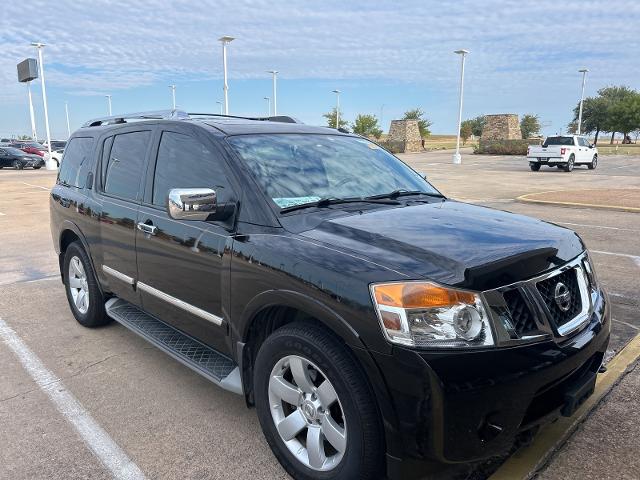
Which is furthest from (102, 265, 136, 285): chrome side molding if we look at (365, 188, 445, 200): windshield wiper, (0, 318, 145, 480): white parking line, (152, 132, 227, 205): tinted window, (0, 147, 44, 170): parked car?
(0, 147, 44, 170): parked car

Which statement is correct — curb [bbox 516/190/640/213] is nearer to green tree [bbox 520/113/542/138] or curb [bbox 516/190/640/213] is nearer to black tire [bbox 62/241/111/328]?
black tire [bbox 62/241/111/328]

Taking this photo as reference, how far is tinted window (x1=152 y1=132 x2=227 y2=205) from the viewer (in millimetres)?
3302

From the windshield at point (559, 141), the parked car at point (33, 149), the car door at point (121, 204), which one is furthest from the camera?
the parked car at point (33, 149)

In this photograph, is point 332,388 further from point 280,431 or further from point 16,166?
point 16,166

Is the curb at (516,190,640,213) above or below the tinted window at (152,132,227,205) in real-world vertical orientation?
below

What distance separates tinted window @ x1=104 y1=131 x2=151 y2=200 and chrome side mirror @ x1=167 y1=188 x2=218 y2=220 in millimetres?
1232

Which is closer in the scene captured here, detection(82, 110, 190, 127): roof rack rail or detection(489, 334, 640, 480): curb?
detection(489, 334, 640, 480): curb

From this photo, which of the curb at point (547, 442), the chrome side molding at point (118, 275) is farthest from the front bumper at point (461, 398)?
the chrome side molding at point (118, 275)

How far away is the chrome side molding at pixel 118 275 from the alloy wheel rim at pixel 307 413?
5.84ft

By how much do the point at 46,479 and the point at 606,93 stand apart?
8351 centimetres

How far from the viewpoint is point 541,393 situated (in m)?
2.30

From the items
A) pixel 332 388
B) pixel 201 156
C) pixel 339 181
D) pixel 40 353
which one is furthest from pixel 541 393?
pixel 40 353

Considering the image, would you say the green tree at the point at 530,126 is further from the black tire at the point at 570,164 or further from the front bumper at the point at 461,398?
the front bumper at the point at 461,398

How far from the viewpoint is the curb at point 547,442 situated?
270 cm
